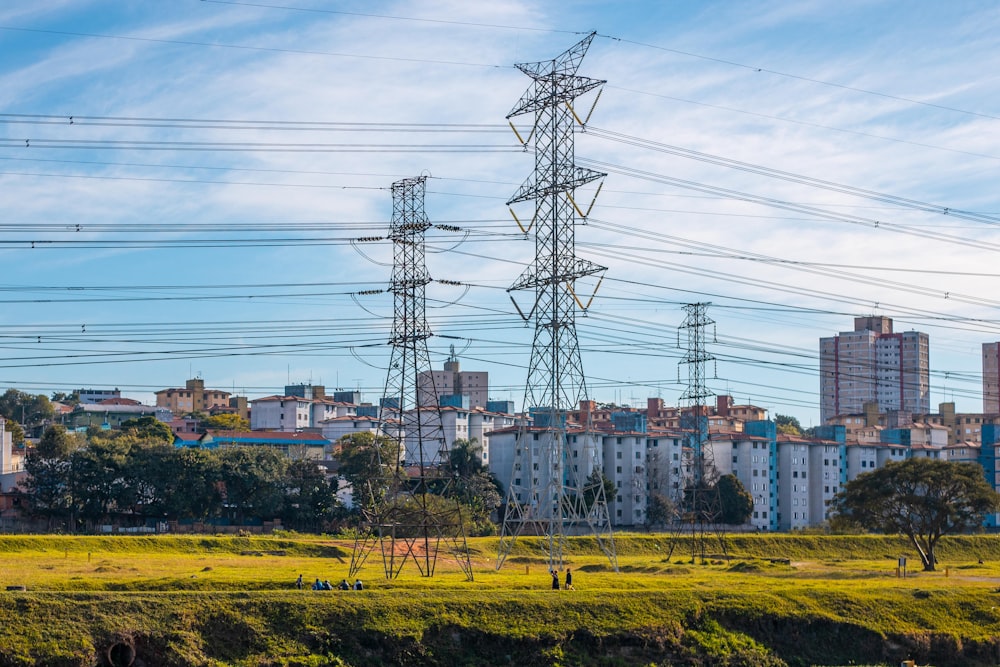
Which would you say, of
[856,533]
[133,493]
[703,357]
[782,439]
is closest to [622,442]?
[782,439]

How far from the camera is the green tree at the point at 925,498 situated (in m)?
87.6

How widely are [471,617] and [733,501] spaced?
91561 millimetres

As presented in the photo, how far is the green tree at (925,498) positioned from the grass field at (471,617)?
41.6 feet

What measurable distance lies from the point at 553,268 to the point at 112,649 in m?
32.2

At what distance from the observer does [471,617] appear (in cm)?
4938

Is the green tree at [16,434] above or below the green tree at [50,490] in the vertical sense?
above

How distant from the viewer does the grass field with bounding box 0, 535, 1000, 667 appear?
43781 millimetres

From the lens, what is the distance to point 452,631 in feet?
159

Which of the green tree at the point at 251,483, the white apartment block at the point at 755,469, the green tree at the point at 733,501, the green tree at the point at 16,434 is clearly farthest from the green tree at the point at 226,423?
the green tree at the point at 733,501

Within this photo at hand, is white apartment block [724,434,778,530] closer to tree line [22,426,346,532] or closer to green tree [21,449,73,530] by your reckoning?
tree line [22,426,346,532]

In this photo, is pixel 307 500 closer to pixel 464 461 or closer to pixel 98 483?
pixel 98 483

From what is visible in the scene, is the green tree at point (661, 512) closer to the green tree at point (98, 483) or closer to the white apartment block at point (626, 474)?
the white apartment block at point (626, 474)

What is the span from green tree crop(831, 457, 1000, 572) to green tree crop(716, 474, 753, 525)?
149 feet

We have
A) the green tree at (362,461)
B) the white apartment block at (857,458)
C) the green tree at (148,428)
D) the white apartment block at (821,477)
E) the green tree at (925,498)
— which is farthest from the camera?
the white apartment block at (857,458)
